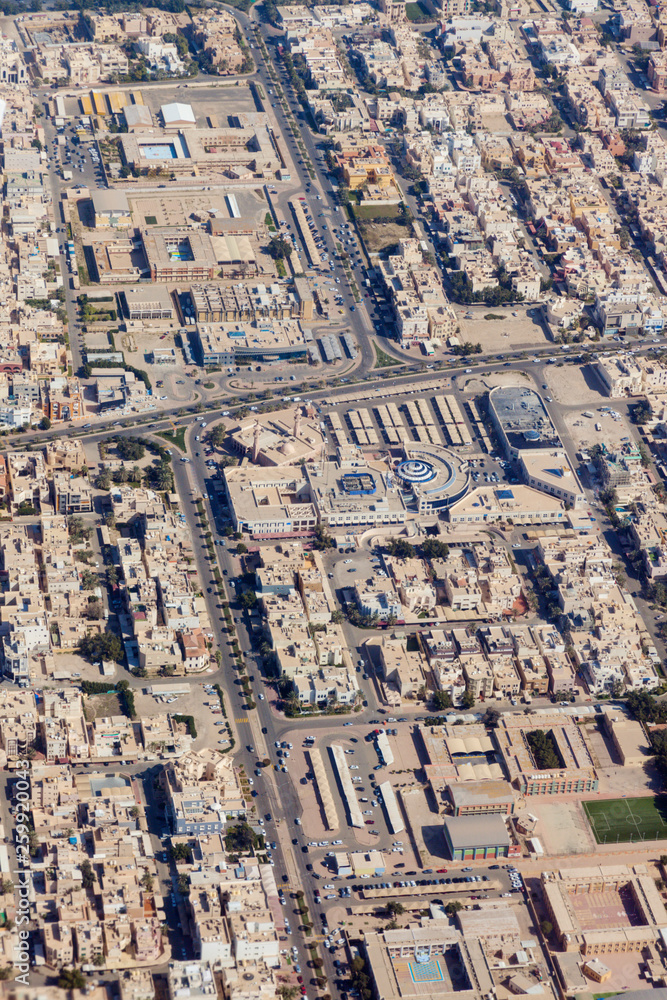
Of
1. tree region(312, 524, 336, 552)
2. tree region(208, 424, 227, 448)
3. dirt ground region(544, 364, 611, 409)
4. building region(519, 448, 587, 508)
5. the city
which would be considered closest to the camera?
the city

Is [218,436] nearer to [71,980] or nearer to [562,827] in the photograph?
[562,827]

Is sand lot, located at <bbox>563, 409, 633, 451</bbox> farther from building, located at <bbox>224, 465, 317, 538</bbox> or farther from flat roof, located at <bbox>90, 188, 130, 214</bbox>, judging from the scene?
flat roof, located at <bbox>90, 188, 130, 214</bbox>

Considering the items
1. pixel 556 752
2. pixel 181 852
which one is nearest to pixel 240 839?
pixel 181 852

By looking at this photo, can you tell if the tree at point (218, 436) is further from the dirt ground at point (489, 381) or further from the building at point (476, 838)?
the building at point (476, 838)

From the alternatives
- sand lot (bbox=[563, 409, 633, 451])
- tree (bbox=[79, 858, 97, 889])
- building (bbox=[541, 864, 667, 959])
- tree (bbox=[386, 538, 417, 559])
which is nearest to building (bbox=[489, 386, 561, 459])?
sand lot (bbox=[563, 409, 633, 451])

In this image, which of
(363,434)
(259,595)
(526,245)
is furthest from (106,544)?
(526,245)
